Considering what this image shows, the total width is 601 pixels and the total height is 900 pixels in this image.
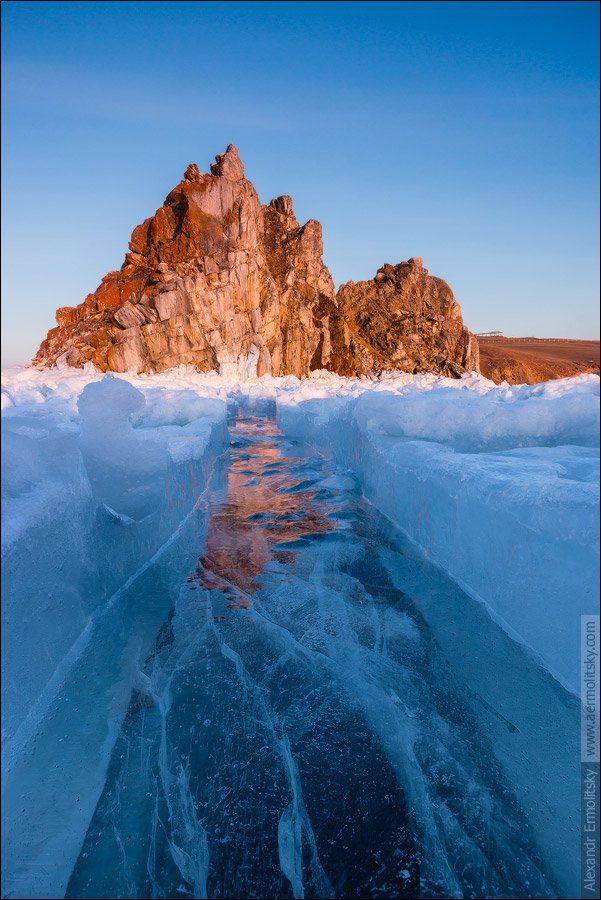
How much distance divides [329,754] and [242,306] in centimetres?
4813

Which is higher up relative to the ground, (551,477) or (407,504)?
(551,477)

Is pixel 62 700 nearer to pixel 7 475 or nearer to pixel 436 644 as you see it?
pixel 7 475

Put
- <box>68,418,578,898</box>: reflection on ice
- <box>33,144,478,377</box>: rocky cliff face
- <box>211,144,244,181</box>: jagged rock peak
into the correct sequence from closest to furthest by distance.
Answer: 1. <box>68,418,578,898</box>: reflection on ice
2. <box>33,144,478,377</box>: rocky cliff face
3. <box>211,144,244,181</box>: jagged rock peak

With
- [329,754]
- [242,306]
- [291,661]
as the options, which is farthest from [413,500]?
[242,306]

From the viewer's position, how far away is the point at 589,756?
88.9 inches

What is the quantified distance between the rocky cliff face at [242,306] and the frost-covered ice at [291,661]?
3928 cm

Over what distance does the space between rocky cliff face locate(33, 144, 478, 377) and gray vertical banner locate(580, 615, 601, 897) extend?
41.5 m

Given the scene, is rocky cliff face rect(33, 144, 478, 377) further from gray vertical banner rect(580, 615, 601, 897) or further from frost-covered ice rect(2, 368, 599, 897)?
gray vertical banner rect(580, 615, 601, 897)

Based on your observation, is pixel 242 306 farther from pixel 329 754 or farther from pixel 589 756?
pixel 589 756

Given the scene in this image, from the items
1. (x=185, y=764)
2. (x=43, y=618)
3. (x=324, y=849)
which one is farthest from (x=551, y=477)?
(x=43, y=618)

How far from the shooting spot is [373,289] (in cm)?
6294

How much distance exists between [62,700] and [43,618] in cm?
43

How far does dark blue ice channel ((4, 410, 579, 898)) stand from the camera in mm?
1803

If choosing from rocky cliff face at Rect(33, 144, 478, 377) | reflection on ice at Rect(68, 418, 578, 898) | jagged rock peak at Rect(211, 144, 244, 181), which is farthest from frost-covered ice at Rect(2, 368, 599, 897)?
jagged rock peak at Rect(211, 144, 244, 181)
